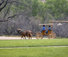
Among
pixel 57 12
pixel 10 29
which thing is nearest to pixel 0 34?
pixel 10 29

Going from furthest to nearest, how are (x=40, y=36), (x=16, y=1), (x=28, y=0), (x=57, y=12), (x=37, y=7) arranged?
(x=57, y=12) → (x=37, y=7) → (x=28, y=0) → (x=16, y=1) → (x=40, y=36)

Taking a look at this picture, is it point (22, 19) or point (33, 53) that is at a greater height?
point (22, 19)

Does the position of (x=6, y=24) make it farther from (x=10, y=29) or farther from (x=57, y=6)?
(x=57, y=6)

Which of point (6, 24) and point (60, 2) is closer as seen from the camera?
point (6, 24)

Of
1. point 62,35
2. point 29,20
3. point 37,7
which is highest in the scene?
point 37,7

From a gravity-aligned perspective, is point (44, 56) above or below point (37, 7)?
below

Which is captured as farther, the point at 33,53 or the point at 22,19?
the point at 22,19

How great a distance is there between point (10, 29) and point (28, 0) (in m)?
8.31

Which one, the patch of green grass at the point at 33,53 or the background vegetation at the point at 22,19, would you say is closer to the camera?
the patch of green grass at the point at 33,53

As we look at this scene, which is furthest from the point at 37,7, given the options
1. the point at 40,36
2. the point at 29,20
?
the point at 40,36

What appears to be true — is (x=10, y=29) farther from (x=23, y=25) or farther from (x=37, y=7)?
(x=37, y=7)

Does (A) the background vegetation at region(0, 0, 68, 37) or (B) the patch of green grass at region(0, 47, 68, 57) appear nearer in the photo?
(B) the patch of green grass at region(0, 47, 68, 57)

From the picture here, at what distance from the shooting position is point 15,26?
39.7m

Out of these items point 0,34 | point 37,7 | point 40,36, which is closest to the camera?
point 40,36
